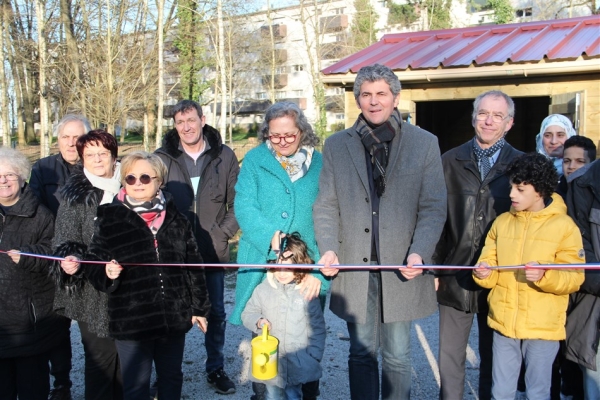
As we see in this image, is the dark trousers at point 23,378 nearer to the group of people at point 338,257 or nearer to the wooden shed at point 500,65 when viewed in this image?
the group of people at point 338,257

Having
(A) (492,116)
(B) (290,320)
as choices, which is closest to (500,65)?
(A) (492,116)

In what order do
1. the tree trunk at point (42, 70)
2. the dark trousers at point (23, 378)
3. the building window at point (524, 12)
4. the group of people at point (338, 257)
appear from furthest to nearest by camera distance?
the building window at point (524, 12), the tree trunk at point (42, 70), the dark trousers at point (23, 378), the group of people at point (338, 257)

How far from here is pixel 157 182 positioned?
11.1 ft

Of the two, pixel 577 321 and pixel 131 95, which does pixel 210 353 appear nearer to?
pixel 577 321

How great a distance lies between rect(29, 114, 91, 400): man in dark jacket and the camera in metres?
4.16

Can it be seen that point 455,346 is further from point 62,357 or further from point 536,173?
point 62,357

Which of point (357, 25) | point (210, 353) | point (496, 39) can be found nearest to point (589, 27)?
point (496, 39)

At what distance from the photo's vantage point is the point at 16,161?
12.0 ft

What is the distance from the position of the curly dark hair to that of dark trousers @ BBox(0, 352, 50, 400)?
3.30 meters

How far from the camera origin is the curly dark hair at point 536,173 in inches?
121

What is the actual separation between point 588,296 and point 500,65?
5.55 metres

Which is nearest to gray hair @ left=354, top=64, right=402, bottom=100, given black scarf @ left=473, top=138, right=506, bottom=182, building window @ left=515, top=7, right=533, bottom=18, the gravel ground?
black scarf @ left=473, top=138, right=506, bottom=182

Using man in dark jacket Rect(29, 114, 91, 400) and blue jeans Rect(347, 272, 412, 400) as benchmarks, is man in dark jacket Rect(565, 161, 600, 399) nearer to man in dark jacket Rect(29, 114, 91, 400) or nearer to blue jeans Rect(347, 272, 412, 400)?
blue jeans Rect(347, 272, 412, 400)

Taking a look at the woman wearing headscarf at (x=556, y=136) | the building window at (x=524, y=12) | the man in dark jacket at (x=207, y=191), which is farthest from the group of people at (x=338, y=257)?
the building window at (x=524, y=12)
